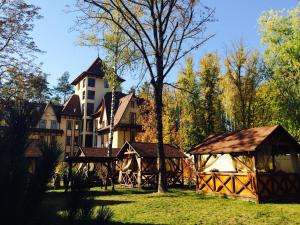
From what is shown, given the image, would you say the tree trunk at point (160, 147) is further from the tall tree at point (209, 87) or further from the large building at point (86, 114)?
the large building at point (86, 114)

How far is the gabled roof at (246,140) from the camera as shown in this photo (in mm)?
16406

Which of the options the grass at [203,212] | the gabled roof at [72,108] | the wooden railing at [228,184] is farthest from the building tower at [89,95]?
the grass at [203,212]

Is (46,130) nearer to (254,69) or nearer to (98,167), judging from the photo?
(98,167)

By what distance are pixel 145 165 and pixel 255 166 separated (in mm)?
12138

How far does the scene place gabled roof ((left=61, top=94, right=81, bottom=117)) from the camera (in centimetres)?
4884

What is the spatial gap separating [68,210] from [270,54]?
3252 centimetres

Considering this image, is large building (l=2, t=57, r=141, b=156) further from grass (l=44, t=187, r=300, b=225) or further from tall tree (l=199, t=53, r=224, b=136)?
grass (l=44, t=187, r=300, b=225)

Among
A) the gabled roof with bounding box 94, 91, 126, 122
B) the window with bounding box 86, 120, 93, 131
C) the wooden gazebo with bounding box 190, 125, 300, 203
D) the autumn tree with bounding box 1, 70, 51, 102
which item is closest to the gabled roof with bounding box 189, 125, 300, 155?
the wooden gazebo with bounding box 190, 125, 300, 203

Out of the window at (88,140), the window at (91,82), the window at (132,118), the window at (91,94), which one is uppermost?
the window at (91,82)

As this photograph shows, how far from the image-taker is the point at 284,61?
3100 centimetres

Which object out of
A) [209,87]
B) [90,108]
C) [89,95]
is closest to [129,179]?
[209,87]

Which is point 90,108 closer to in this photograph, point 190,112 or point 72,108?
point 72,108

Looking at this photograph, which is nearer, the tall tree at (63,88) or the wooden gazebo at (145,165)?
the wooden gazebo at (145,165)

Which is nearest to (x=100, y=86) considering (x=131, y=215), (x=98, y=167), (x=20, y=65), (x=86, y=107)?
(x=86, y=107)
